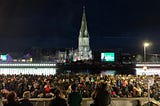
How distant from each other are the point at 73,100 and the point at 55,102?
151 centimetres

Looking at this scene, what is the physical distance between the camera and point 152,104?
12047mm

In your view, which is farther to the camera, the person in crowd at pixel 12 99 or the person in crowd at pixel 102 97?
the person in crowd at pixel 102 97

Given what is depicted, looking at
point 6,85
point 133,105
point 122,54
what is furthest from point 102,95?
point 122,54

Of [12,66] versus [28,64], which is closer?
[12,66]

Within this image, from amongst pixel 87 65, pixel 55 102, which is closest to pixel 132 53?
pixel 87 65

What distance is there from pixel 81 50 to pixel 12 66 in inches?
3992

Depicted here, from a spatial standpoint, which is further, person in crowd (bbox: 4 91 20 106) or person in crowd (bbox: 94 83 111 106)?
person in crowd (bbox: 94 83 111 106)

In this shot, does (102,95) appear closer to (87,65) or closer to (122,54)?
(87,65)

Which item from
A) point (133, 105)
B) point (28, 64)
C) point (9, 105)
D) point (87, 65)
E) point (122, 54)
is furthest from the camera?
point (122, 54)

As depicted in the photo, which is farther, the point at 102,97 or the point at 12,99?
the point at 102,97

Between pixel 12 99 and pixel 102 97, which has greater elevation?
pixel 12 99

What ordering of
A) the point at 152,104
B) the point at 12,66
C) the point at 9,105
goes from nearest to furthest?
the point at 9,105
the point at 152,104
the point at 12,66

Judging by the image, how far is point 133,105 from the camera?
1295 centimetres

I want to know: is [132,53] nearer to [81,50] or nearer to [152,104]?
[81,50]
